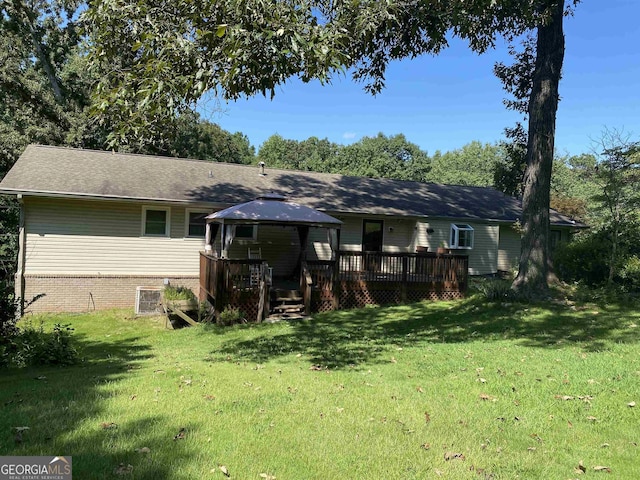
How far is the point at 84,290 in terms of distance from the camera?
13.0 meters

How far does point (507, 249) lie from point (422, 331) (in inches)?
445

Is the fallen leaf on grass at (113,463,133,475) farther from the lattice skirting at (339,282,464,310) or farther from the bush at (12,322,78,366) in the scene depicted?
the lattice skirting at (339,282,464,310)

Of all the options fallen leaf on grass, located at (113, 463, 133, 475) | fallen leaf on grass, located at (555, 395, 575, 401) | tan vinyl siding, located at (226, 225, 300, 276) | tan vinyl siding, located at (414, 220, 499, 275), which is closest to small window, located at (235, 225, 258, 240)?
tan vinyl siding, located at (226, 225, 300, 276)

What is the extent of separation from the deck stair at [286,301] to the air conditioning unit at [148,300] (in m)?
3.83

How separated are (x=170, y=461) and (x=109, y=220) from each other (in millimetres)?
11958

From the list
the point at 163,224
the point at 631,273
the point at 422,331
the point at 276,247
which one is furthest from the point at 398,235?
the point at 163,224

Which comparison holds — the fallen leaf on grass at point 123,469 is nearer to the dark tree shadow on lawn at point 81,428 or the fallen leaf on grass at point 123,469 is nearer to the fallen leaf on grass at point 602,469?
the dark tree shadow on lawn at point 81,428

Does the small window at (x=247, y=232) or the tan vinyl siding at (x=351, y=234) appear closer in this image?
the small window at (x=247, y=232)

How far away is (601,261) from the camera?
1323cm

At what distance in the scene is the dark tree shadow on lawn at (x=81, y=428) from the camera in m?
2.95

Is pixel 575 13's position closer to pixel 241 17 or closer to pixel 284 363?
pixel 241 17

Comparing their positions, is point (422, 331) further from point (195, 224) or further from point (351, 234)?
point (195, 224)

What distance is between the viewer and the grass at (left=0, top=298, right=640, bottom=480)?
311 cm

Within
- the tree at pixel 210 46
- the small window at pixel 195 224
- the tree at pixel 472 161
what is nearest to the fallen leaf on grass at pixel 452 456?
the tree at pixel 210 46
